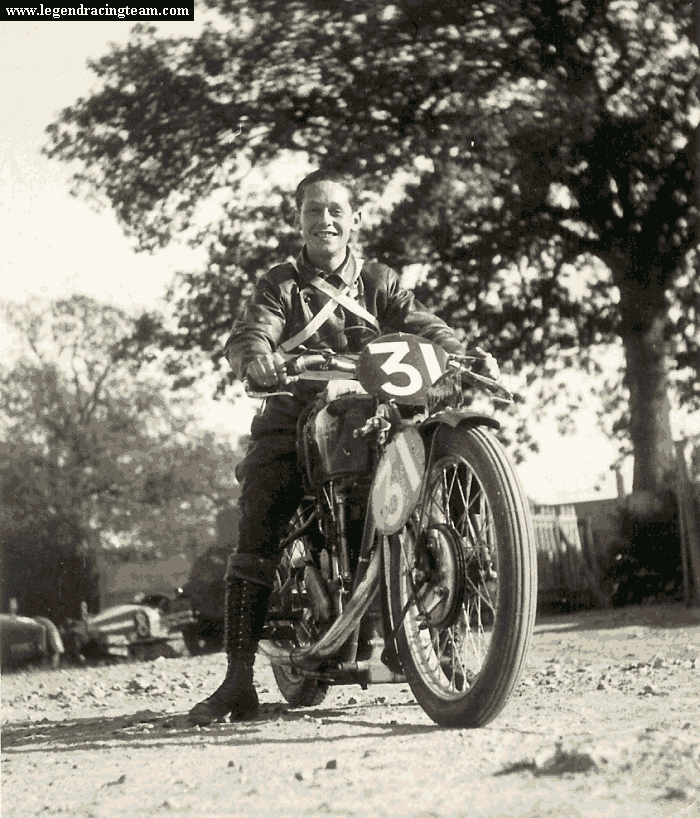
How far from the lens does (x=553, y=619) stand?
14.9 ft

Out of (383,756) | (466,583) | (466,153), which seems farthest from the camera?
(466,153)

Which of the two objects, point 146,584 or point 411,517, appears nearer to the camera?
point 411,517

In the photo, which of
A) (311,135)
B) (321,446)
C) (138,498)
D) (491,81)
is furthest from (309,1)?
(321,446)

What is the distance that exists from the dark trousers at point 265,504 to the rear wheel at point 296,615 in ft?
0.26

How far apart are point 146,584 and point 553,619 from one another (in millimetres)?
1827

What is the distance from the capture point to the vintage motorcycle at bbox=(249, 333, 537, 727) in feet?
6.75

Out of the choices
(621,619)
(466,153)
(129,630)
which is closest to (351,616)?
(129,630)

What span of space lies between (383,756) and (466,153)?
3665mm

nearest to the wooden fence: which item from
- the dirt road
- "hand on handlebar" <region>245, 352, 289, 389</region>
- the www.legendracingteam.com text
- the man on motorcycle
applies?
the dirt road

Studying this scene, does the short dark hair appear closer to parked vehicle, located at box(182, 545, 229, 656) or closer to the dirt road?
the dirt road

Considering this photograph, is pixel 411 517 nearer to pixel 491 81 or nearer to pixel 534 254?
pixel 534 254

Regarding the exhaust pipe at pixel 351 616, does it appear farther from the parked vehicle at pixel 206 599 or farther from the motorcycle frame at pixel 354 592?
the parked vehicle at pixel 206 599

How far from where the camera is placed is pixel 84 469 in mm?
4000

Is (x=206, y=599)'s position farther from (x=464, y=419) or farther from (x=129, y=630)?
(x=464, y=419)
